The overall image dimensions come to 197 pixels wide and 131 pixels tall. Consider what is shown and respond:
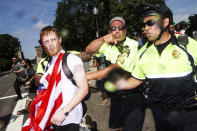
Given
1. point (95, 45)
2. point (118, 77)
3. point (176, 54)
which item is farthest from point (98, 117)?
point (176, 54)

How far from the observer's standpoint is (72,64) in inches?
70.1

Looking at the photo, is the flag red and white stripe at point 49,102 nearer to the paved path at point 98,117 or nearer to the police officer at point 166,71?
the police officer at point 166,71

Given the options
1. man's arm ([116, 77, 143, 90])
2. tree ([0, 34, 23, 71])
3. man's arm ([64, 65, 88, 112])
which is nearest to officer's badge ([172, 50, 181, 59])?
man's arm ([116, 77, 143, 90])

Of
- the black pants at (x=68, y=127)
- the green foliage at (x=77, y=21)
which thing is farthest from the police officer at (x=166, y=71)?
the green foliage at (x=77, y=21)

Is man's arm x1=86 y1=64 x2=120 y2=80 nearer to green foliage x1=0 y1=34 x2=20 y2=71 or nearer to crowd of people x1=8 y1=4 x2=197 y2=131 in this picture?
crowd of people x1=8 y1=4 x2=197 y2=131

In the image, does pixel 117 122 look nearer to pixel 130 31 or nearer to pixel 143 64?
pixel 143 64

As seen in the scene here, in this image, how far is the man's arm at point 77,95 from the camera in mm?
1642

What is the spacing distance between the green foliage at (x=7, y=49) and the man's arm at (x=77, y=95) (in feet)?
210

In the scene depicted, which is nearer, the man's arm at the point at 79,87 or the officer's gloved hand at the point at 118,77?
the man's arm at the point at 79,87

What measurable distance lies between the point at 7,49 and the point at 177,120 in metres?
76.1

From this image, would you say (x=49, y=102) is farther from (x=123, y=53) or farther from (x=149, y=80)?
(x=123, y=53)

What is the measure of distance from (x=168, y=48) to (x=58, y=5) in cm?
4364

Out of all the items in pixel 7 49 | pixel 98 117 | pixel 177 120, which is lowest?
pixel 98 117

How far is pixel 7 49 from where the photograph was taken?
2655 inches
